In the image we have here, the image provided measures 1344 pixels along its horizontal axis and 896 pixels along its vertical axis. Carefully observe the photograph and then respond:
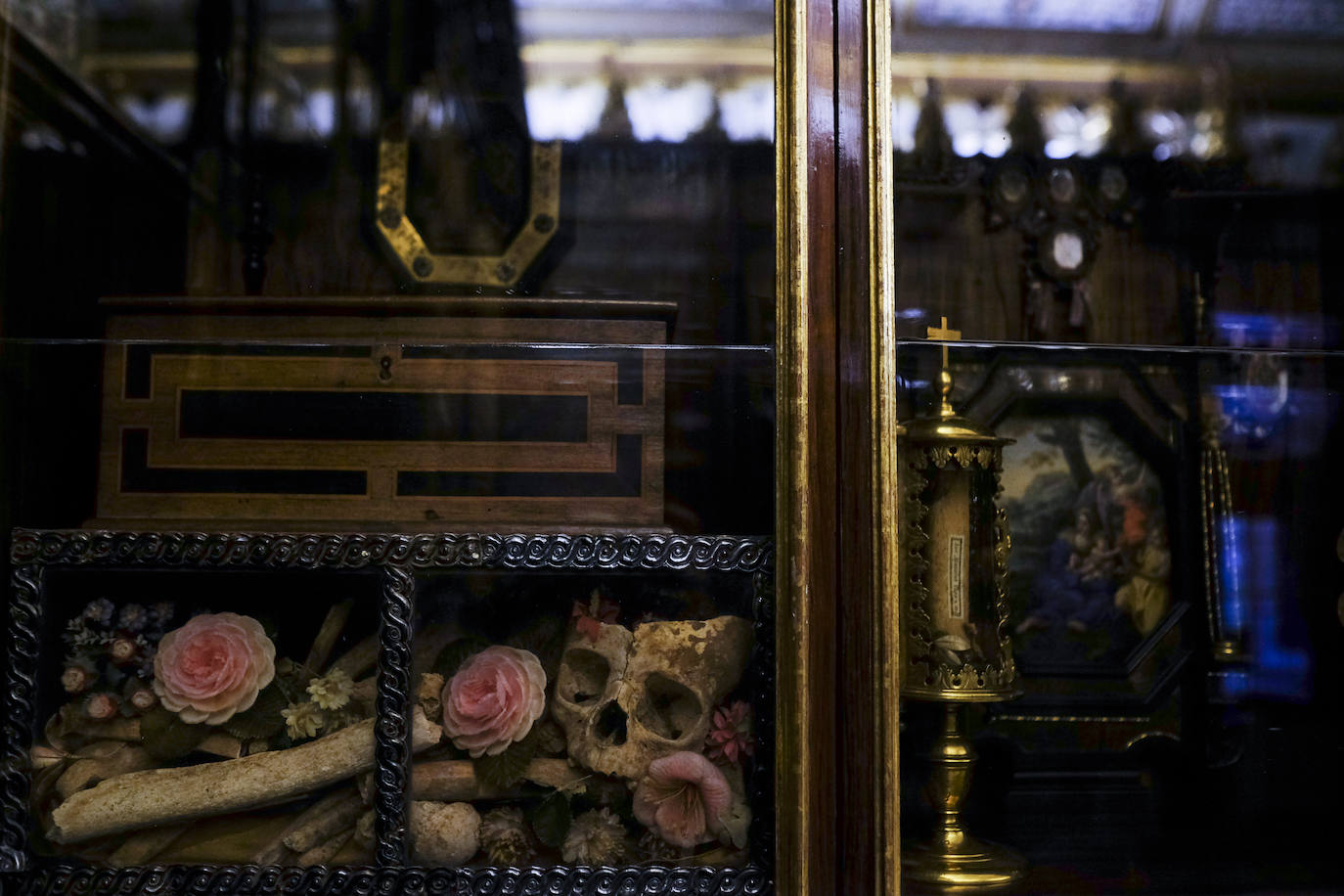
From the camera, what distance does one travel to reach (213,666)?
953 mm

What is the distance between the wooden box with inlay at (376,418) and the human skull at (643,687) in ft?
0.34

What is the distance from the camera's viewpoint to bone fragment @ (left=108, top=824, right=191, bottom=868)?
0.93m

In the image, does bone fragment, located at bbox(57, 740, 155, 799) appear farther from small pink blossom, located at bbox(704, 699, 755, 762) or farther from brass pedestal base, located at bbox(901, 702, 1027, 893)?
brass pedestal base, located at bbox(901, 702, 1027, 893)

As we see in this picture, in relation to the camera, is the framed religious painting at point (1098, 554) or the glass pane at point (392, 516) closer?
the glass pane at point (392, 516)

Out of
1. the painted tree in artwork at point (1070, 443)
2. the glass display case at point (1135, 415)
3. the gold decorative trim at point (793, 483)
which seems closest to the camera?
the gold decorative trim at point (793, 483)

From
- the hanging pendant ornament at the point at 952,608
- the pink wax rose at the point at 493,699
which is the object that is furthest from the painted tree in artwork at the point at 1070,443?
the pink wax rose at the point at 493,699

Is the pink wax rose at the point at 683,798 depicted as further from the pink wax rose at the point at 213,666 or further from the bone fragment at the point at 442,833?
the pink wax rose at the point at 213,666

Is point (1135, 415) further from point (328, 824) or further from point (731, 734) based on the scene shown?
point (328, 824)

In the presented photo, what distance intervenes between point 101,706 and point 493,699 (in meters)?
0.34

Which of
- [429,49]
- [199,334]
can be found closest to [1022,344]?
[429,49]

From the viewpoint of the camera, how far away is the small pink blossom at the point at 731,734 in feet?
3.05

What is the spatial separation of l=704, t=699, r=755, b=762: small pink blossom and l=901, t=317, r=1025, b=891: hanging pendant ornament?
0.48ft

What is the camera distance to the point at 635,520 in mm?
963

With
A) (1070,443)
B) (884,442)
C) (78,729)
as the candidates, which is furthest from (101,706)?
(1070,443)
